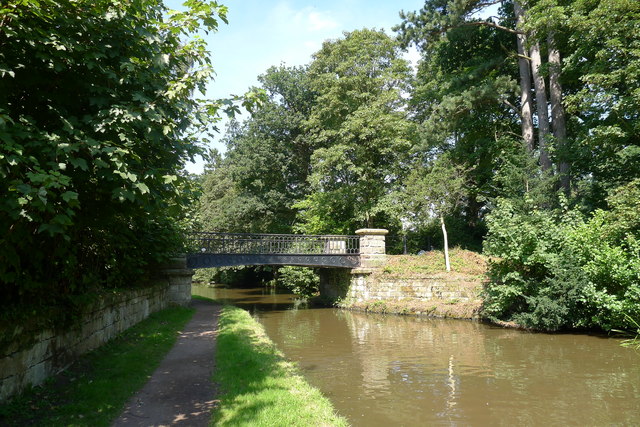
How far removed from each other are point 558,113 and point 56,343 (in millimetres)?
18040

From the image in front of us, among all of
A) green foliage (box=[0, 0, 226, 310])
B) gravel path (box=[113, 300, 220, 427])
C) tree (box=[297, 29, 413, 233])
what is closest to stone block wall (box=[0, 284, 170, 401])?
green foliage (box=[0, 0, 226, 310])

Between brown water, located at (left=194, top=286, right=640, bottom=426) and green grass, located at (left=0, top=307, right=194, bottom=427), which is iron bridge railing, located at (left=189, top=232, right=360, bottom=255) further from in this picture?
green grass, located at (left=0, top=307, right=194, bottom=427)

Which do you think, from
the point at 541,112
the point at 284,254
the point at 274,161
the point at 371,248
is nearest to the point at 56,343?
Result: the point at 284,254

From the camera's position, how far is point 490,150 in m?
19.4

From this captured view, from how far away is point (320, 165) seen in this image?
22.8m

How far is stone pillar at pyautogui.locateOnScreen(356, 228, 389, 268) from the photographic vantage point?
1795cm

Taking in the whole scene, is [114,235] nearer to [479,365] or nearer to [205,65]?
[205,65]

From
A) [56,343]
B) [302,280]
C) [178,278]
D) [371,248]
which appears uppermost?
[371,248]

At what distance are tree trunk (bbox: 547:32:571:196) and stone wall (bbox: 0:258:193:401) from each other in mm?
14584

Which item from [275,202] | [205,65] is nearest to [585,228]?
[205,65]

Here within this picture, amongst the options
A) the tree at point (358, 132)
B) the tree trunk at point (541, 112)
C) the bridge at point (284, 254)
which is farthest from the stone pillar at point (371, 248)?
the tree trunk at point (541, 112)

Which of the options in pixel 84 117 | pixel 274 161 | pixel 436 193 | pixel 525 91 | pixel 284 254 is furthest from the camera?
pixel 274 161

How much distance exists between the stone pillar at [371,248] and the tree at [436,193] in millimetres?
1979

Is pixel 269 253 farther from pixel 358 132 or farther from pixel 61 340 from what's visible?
pixel 61 340
